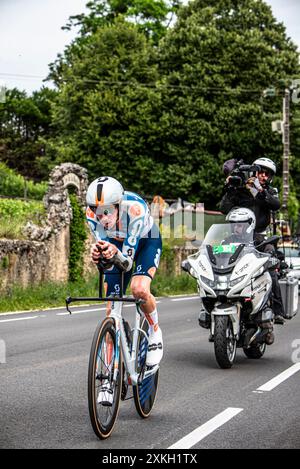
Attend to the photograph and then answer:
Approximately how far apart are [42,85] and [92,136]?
79.9 feet

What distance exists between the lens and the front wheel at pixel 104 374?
5.68m

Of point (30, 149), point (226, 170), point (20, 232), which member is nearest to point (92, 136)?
point (30, 149)

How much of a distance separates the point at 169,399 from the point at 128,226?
1927 mm

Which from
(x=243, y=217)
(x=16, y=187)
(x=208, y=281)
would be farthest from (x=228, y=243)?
(x=16, y=187)

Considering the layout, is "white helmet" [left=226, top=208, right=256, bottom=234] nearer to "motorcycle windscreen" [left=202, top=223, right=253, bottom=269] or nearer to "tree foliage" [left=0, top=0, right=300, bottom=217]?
"motorcycle windscreen" [left=202, top=223, right=253, bottom=269]

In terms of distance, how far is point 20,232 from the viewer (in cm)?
2009

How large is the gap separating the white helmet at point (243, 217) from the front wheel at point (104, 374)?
144 inches

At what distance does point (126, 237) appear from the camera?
636 cm

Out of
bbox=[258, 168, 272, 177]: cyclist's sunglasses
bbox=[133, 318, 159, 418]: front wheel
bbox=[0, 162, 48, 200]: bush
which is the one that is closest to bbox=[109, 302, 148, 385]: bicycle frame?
bbox=[133, 318, 159, 418]: front wheel

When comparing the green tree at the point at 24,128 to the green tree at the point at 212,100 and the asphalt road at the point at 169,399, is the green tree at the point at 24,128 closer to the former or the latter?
the green tree at the point at 212,100

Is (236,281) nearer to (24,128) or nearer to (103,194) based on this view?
(103,194)

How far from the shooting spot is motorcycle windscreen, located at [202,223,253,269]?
9.16 m

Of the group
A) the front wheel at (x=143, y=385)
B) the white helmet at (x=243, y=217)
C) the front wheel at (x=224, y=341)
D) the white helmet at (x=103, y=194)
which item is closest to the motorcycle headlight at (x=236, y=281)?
the front wheel at (x=224, y=341)
